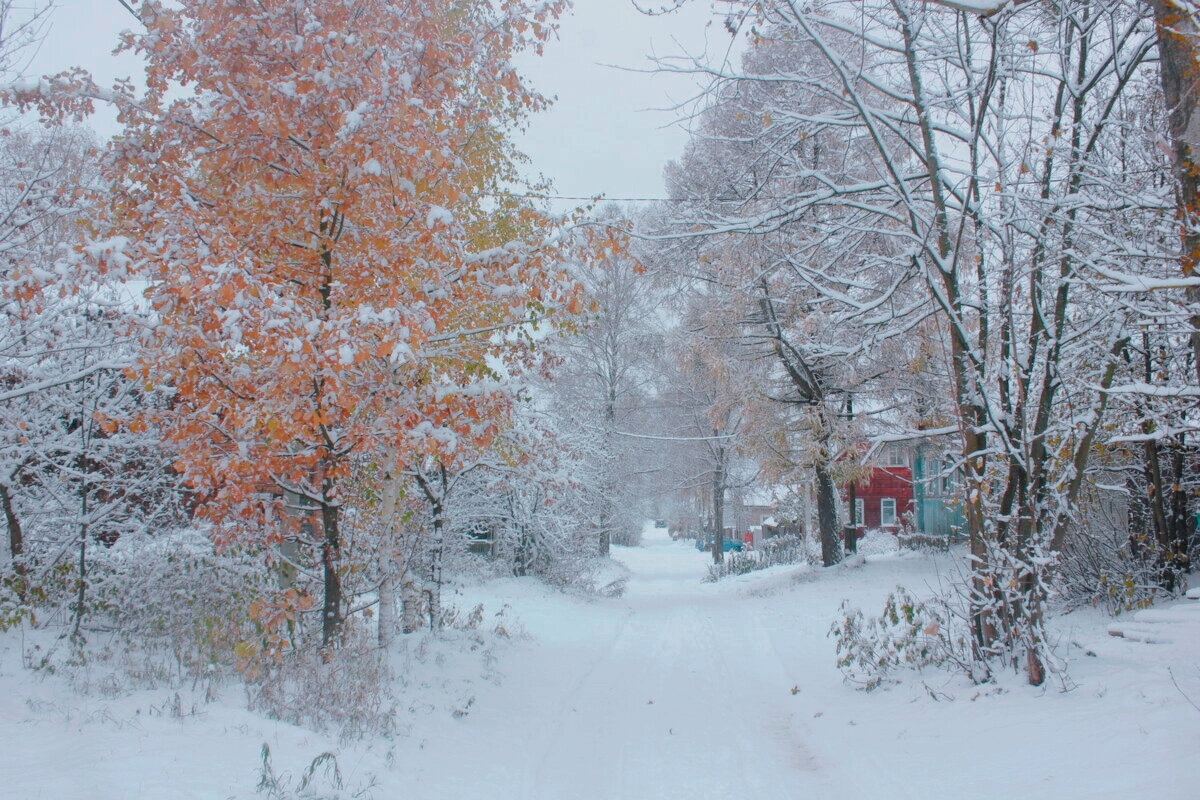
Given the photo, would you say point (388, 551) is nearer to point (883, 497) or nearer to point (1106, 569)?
point (1106, 569)

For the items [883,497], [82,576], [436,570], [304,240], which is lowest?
[883,497]

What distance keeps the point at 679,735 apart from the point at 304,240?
17.4 feet

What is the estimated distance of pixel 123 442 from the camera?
25.1ft

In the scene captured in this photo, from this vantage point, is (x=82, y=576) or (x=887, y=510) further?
(x=887, y=510)

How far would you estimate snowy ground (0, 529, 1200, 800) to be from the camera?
162 inches

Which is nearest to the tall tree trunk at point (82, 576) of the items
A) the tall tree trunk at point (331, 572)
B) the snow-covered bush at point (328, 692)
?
the snow-covered bush at point (328, 692)

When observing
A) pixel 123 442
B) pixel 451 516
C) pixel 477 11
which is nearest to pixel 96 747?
pixel 123 442

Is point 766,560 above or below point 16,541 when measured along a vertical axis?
below

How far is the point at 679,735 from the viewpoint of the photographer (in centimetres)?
657

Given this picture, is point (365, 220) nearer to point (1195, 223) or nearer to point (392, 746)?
point (392, 746)

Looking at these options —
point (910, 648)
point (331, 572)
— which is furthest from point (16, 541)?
point (910, 648)

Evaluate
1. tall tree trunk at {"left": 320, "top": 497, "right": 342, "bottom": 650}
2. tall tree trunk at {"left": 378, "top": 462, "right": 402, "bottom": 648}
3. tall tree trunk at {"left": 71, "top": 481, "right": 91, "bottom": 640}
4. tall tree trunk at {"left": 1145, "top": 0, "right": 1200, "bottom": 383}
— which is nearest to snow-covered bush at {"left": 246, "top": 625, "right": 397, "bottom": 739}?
tall tree trunk at {"left": 320, "top": 497, "right": 342, "bottom": 650}

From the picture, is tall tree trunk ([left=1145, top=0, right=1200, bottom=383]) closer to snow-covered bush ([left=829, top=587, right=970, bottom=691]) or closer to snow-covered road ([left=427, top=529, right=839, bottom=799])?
snow-covered bush ([left=829, top=587, right=970, bottom=691])

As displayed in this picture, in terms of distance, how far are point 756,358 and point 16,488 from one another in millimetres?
14502
